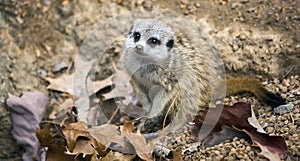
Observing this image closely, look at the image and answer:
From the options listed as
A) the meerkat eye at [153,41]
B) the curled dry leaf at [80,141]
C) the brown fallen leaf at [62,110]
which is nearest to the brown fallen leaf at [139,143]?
the curled dry leaf at [80,141]

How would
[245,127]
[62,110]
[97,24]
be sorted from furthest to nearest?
[97,24]
[62,110]
[245,127]

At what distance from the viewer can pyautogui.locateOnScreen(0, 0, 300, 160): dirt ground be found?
3586 millimetres

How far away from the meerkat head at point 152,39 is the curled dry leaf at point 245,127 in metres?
0.44

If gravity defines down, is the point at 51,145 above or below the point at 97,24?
below

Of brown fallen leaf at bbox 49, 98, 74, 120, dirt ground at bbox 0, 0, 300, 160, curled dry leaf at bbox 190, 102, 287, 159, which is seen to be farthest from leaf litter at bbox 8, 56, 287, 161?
dirt ground at bbox 0, 0, 300, 160

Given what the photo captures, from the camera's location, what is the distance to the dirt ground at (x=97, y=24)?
359 centimetres

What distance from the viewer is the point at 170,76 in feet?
11.2

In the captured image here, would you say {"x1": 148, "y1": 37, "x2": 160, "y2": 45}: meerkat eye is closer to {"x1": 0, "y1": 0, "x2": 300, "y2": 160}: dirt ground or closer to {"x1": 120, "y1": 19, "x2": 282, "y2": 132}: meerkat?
{"x1": 120, "y1": 19, "x2": 282, "y2": 132}: meerkat

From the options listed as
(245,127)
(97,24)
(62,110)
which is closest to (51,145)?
(62,110)

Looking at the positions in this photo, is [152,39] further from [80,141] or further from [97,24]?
[97,24]

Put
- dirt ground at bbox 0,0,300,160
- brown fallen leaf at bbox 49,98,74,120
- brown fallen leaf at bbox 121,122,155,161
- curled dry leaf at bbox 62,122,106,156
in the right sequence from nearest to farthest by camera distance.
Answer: brown fallen leaf at bbox 121,122,155,161
curled dry leaf at bbox 62,122,106,156
dirt ground at bbox 0,0,300,160
brown fallen leaf at bbox 49,98,74,120

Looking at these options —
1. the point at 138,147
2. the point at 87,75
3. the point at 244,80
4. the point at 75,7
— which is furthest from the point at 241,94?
the point at 75,7

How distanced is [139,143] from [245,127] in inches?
20.6

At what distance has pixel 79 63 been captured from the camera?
4105 mm
